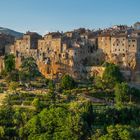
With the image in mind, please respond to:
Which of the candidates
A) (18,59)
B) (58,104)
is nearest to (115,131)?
(58,104)

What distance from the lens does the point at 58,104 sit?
4278 centimetres

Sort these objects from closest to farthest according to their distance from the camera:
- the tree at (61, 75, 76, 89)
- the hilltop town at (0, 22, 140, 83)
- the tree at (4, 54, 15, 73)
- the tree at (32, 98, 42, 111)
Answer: the tree at (32, 98, 42, 111)
the tree at (61, 75, 76, 89)
the hilltop town at (0, 22, 140, 83)
the tree at (4, 54, 15, 73)

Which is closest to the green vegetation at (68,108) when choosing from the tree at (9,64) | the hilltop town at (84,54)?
the tree at (9,64)

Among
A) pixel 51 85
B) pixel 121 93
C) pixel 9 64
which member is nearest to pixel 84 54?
pixel 9 64

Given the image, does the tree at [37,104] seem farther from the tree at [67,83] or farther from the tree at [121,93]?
the tree at [121,93]

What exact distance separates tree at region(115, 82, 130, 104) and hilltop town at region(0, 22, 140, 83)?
4506 mm

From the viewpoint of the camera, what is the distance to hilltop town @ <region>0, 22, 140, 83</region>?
50.6 m

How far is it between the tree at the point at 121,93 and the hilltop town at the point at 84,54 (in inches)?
177

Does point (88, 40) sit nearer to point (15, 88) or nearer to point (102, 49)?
point (102, 49)

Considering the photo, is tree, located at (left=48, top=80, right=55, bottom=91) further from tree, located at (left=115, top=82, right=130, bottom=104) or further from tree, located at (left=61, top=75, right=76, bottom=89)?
tree, located at (left=115, top=82, right=130, bottom=104)

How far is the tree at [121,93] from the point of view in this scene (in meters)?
44.7

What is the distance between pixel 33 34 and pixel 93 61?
9.32 meters

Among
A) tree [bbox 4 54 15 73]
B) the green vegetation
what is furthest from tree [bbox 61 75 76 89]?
tree [bbox 4 54 15 73]

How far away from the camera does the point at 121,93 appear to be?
44812mm
